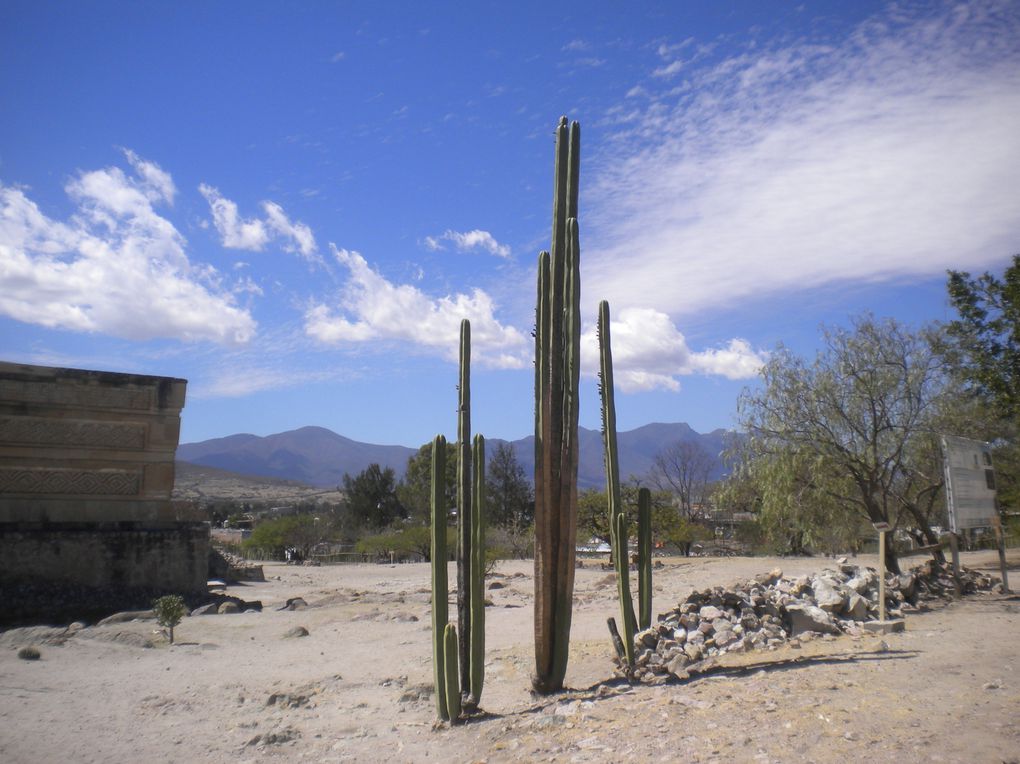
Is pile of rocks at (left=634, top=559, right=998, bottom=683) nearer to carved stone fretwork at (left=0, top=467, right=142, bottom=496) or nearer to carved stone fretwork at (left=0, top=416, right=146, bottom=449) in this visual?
carved stone fretwork at (left=0, top=467, right=142, bottom=496)

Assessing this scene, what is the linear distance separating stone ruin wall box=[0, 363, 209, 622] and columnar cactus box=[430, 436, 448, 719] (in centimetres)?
1045

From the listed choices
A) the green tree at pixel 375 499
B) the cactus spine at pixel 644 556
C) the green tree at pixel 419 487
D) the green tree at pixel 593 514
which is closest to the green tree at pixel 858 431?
the cactus spine at pixel 644 556

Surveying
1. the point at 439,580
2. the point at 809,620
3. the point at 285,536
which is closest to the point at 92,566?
the point at 439,580

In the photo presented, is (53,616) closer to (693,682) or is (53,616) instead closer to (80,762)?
(80,762)

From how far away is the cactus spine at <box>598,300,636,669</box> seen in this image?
7.64 m

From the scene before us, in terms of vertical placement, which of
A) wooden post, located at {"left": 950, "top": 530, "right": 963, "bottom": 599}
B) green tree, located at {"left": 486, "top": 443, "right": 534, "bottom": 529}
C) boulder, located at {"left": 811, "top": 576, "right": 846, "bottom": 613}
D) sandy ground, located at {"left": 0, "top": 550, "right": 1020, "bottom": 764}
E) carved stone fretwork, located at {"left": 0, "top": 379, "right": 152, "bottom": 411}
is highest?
green tree, located at {"left": 486, "top": 443, "right": 534, "bottom": 529}

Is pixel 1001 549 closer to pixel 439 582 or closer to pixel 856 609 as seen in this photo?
pixel 856 609

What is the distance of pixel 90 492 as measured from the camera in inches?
603

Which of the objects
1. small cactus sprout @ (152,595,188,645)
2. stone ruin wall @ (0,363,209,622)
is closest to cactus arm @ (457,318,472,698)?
small cactus sprout @ (152,595,188,645)

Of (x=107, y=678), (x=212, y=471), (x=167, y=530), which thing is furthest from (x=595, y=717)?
(x=212, y=471)

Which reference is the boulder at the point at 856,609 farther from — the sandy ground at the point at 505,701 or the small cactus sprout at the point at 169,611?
the small cactus sprout at the point at 169,611

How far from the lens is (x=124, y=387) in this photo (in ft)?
51.8

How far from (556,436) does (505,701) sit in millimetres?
2561

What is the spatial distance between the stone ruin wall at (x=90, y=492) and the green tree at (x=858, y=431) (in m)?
11.6
